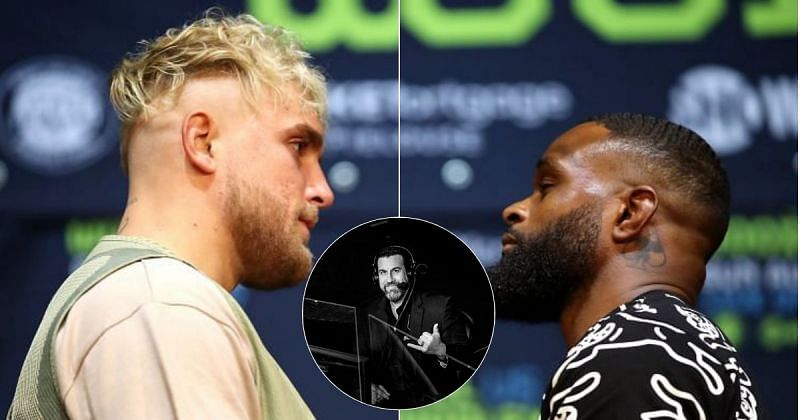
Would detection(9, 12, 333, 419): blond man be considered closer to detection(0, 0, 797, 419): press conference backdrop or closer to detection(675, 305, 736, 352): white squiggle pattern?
detection(675, 305, 736, 352): white squiggle pattern

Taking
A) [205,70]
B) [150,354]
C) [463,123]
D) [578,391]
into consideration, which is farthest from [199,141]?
[463,123]

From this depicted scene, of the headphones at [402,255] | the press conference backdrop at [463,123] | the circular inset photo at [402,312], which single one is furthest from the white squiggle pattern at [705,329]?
the press conference backdrop at [463,123]

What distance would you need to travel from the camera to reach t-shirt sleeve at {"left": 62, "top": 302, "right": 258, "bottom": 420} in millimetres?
1034

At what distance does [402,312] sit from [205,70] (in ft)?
2.68

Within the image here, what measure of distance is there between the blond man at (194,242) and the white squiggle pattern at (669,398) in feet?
1.46

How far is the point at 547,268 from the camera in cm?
185

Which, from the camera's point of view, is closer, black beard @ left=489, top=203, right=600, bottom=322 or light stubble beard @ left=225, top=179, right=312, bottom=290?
light stubble beard @ left=225, top=179, right=312, bottom=290

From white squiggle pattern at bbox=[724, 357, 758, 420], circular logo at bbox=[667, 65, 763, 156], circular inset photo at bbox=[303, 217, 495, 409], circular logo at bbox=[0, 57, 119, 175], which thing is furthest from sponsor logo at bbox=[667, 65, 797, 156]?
circular logo at bbox=[0, 57, 119, 175]

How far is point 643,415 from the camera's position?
141cm

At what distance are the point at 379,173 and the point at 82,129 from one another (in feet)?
2.15

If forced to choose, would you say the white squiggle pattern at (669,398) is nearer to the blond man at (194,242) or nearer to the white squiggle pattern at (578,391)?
the white squiggle pattern at (578,391)

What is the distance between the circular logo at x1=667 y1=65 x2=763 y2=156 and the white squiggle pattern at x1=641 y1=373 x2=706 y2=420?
3.20ft

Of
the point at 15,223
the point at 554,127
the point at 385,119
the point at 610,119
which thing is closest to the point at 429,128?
the point at 385,119

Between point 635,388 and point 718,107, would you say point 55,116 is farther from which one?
point 635,388
